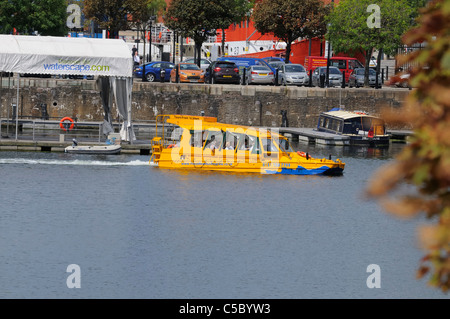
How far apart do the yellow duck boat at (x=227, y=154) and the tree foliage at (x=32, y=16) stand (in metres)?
31.1

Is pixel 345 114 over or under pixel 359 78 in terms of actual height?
under

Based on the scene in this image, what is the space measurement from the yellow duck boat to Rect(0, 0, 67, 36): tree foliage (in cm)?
3107

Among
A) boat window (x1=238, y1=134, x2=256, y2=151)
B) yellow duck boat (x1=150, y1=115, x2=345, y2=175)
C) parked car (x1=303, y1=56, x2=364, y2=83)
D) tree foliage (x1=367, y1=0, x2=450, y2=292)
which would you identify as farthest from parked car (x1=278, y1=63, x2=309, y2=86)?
tree foliage (x1=367, y1=0, x2=450, y2=292)

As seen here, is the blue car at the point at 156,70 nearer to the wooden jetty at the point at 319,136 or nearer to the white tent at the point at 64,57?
the wooden jetty at the point at 319,136

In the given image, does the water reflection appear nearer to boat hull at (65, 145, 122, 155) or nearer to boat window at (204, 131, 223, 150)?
boat window at (204, 131, 223, 150)

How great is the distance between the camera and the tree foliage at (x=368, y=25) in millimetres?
51969

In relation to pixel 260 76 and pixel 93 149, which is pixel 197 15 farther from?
pixel 93 149

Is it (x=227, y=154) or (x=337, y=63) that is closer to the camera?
(x=227, y=154)

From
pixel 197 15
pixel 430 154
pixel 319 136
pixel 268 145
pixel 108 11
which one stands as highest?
pixel 108 11

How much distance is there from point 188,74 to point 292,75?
607 centimetres

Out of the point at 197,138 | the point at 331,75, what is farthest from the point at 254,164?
the point at 331,75

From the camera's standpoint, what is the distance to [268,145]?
3212 cm

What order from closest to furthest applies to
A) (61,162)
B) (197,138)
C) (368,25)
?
1. (197,138)
2. (61,162)
3. (368,25)

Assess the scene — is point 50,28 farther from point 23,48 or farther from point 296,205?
point 296,205
